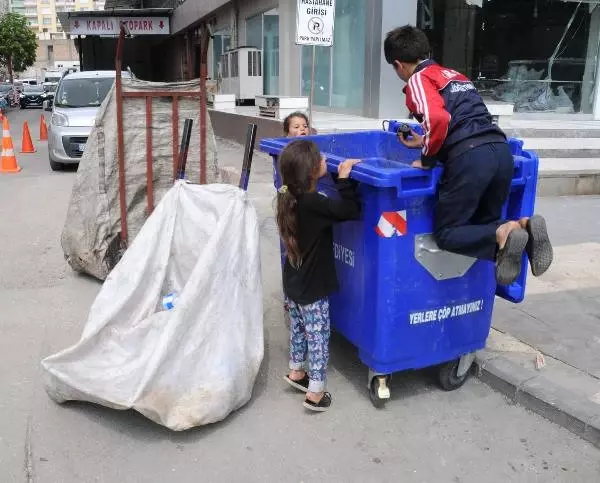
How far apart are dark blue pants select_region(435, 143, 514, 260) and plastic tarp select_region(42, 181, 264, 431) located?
106cm

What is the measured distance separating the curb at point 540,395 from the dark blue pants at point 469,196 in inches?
36.5

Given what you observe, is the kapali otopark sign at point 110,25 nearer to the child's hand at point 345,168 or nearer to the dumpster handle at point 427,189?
the child's hand at point 345,168

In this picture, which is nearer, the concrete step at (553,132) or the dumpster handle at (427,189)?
the dumpster handle at (427,189)

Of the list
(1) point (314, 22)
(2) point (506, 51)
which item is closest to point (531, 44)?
(2) point (506, 51)

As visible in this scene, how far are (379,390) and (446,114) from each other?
149 cm

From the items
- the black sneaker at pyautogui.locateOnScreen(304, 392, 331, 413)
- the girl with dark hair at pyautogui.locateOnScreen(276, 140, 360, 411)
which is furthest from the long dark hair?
the black sneaker at pyautogui.locateOnScreen(304, 392, 331, 413)

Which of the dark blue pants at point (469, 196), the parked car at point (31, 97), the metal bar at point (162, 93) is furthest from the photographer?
the parked car at point (31, 97)

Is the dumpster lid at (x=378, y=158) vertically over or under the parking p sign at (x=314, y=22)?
under

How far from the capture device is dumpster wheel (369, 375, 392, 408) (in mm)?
3248

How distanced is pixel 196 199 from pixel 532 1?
1296 cm

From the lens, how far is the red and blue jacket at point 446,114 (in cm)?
291

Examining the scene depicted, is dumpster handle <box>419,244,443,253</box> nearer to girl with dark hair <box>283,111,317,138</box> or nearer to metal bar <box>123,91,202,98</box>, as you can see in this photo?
girl with dark hair <box>283,111,317,138</box>

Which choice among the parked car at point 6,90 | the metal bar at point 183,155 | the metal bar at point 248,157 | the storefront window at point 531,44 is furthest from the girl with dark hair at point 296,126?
the parked car at point 6,90

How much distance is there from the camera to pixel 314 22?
711 cm
